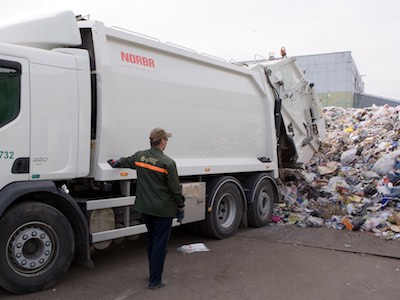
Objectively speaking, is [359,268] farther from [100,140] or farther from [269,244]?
[100,140]

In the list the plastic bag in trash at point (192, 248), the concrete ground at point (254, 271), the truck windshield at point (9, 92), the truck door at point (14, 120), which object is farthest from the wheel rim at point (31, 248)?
the plastic bag in trash at point (192, 248)

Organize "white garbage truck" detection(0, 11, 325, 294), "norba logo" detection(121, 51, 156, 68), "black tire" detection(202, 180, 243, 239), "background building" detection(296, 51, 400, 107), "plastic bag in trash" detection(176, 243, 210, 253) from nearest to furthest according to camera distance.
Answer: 1. "white garbage truck" detection(0, 11, 325, 294)
2. "norba logo" detection(121, 51, 156, 68)
3. "plastic bag in trash" detection(176, 243, 210, 253)
4. "black tire" detection(202, 180, 243, 239)
5. "background building" detection(296, 51, 400, 107)

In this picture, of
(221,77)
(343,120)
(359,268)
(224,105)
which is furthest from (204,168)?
(343,120)

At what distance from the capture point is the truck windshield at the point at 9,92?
3791 mm

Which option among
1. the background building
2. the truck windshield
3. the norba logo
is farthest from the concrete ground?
the background building

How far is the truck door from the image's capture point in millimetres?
3764

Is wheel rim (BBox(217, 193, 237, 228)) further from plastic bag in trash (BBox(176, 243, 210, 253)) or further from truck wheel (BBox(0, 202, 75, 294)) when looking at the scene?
truck wheel (BBox(0, 202, 75, 294))

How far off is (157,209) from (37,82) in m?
1.62

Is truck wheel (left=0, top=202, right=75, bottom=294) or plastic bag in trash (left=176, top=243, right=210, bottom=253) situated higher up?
truck wheel (left=0, top=202, right=75, bottom=294)

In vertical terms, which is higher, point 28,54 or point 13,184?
point 28,54

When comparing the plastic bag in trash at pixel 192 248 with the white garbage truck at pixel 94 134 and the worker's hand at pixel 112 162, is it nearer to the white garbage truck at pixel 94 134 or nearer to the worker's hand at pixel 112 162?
the white garbage truck at pixel 94 134

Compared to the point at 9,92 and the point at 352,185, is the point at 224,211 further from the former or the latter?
the point at 9,92

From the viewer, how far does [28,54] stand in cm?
→ 396

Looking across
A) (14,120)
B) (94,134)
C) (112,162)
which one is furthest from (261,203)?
(14,120)
